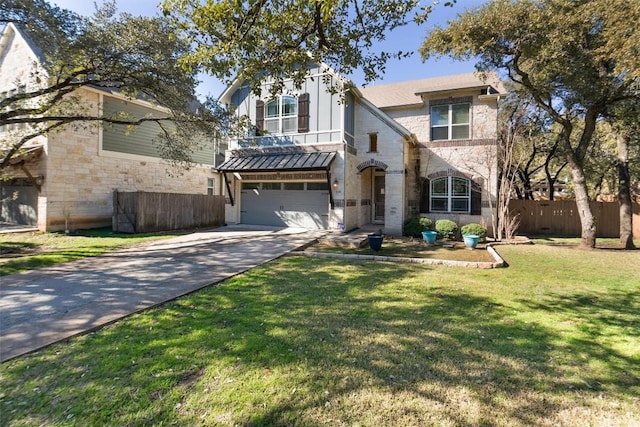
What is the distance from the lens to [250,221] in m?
17.0

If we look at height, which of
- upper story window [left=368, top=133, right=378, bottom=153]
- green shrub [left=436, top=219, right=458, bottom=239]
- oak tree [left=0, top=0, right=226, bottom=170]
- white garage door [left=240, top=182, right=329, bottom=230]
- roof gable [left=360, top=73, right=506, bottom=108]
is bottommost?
green shrub [left=436, top=219, right=458, bottom=239]

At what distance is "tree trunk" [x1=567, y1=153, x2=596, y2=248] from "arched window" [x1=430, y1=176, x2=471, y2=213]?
3947mm

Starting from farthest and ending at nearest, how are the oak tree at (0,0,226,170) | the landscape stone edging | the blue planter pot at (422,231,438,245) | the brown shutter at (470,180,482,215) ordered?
the brown shutter at (470,180,482,215), the blue planter pot at (422,231,438,245), the landscape stone edging, the oak tree at (0,0,226,170)

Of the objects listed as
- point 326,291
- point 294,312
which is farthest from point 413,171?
point 294,312

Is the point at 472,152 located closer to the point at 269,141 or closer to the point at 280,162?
the point at 280,162

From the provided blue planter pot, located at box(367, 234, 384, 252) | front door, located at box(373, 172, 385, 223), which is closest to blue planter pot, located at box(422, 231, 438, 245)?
blue planter pot, located at box(367, 234, 384, 252)

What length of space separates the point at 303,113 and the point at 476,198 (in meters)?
9.11

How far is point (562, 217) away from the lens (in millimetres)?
16141

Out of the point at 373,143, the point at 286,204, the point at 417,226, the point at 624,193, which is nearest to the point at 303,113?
the point at 373,143

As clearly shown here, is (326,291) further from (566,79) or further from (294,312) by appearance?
(566,79)

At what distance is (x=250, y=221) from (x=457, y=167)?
10805 millimetres

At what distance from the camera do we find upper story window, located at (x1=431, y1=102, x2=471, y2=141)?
1512 cm

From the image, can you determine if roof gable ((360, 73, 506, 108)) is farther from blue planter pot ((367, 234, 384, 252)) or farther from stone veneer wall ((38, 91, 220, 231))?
stone veneer wall ((38, 91, 220, 231))

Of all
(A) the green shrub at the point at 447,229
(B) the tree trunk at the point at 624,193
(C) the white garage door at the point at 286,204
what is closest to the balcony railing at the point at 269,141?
(C) the white garage door at the point at 286,204
